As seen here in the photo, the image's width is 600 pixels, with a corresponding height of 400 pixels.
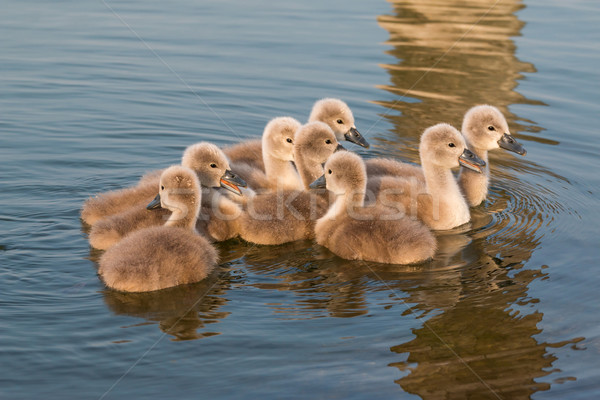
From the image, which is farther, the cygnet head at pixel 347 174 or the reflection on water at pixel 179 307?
the cygnet head at pixel 347 174

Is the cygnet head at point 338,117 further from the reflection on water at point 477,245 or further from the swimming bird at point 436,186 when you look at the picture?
the reflection on water at point 477,245

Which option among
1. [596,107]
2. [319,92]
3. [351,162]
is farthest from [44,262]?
[596,107]

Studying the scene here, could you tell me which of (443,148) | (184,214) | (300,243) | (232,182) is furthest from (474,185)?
(184,214)

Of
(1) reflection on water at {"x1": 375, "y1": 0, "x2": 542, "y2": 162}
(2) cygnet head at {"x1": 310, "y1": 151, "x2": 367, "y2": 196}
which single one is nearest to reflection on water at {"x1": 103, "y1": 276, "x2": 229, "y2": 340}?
(2) cygnet head at {"x1": 310, "y1": 151, "x2": 367, "y2": 196}

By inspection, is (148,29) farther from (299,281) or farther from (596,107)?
(299,281)

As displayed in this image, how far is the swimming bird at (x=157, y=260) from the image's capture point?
19.3ft

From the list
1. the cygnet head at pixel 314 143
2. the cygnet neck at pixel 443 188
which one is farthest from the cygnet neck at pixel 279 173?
the cygnet neck at pixel 443 188

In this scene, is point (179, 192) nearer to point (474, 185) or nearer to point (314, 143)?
point (314, 143)

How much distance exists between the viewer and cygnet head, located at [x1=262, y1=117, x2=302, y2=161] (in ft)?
26.1

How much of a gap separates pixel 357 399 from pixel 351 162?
8.66 ft

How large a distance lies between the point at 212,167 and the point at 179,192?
720 millimetres

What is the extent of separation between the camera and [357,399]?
4809 millimetres

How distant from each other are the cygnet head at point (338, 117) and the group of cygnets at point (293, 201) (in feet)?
0.04

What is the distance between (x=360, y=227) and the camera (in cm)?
671
